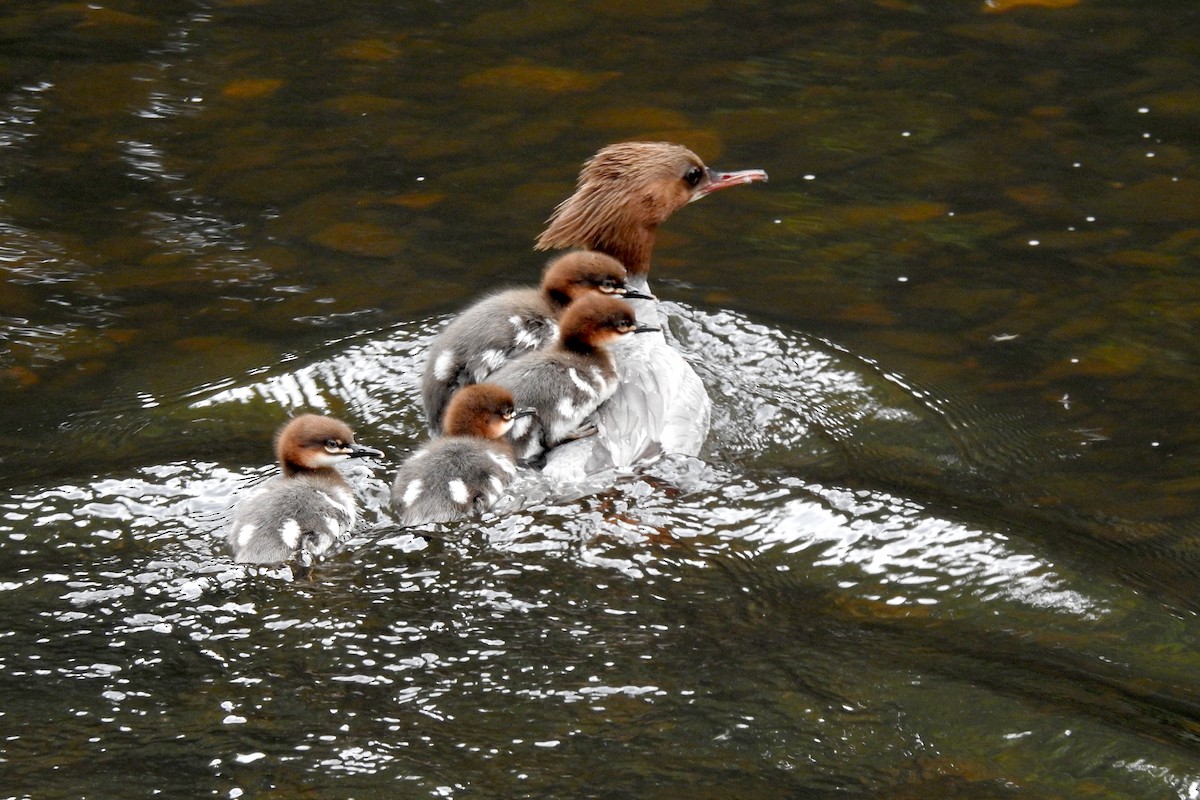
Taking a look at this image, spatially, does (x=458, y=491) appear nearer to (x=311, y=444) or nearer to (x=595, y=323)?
(x=311, y=444)

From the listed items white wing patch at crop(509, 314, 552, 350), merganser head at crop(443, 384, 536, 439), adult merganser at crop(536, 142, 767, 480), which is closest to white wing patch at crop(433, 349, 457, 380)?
white wing patch at crop(509, 314, 552, 350)

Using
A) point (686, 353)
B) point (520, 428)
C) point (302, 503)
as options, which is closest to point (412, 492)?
point (302, 503)

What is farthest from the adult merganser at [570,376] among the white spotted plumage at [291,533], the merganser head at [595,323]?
the white spotted plumage at [291,533]

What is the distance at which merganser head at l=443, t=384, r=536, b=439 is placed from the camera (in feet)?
16.3

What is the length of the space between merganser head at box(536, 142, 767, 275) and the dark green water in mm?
479

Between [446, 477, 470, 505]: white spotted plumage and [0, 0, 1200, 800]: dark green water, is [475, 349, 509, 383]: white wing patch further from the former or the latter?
[446, 477, 470, 505]: white spotted plumage

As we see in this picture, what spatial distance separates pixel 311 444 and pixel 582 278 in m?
1.38

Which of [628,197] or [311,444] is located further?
[628,197]

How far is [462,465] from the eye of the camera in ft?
15.6

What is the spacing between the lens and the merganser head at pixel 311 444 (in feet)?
15.9

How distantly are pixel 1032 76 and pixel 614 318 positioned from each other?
4499 millimetres

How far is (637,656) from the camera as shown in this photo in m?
4.03

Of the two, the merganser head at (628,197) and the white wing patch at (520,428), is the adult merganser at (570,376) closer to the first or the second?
the white wing patch at (520,428)

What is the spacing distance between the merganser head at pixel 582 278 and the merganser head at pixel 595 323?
0.30 meters
